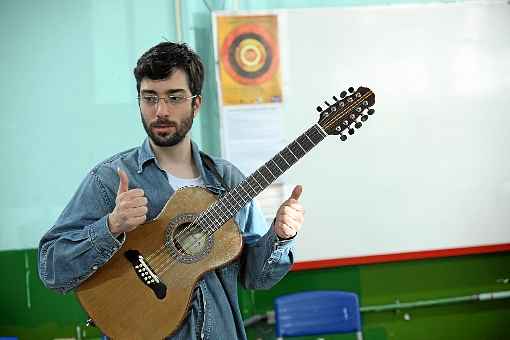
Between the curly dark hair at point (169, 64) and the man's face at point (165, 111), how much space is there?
0.07ft

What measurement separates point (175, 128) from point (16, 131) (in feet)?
5.15

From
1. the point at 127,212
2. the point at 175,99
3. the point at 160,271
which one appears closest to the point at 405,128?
the point at 175,99

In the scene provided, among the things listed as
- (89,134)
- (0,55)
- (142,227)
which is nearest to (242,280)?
(142,227)

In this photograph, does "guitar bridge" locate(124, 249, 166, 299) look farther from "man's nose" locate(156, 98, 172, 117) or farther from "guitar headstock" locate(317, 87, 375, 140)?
"guitar headstock" locate(317, 87, 375, 140)

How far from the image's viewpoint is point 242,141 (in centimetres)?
283

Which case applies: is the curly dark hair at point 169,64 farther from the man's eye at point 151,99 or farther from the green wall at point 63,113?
the green wall at point 63,113

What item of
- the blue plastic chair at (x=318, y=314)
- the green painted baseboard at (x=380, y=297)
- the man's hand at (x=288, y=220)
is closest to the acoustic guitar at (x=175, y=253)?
the man's hand at (x=288, y=220)

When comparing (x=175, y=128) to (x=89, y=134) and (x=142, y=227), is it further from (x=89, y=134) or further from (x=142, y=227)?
(x=89, y=134)

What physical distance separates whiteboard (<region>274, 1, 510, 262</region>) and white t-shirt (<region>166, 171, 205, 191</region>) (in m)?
1.22

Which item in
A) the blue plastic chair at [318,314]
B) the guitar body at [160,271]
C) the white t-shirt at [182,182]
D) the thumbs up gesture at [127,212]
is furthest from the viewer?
the blue plastic chair at [318,314]

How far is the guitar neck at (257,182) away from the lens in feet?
5.29

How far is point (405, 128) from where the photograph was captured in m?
2.96

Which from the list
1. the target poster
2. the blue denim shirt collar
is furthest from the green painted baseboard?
the blue denim shirt collar

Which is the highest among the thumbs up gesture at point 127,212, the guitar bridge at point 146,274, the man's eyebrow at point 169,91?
the man's eyebrow at point 169,91
